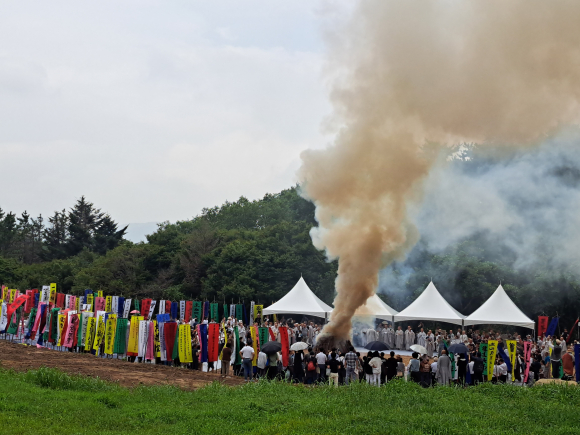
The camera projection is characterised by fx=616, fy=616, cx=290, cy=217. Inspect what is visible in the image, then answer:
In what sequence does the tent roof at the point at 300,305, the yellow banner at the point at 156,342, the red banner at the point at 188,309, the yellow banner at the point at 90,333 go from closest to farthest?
the yellow banner at the point at 156,342 → the yellow banner at the point at 90,333 → the tent roof at the point at 300,305 → the red banner at the point at 188,309

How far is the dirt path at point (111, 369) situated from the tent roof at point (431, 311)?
44.5 feet

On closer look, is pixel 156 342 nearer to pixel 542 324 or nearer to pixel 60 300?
pixel 60 300

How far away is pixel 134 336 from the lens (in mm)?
24281

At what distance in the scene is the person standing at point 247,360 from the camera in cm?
2028

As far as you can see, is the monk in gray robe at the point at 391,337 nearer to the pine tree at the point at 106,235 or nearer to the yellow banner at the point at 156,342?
the yellow banner at the point at 156,342

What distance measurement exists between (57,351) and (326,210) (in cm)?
1328

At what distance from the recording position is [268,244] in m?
47.7

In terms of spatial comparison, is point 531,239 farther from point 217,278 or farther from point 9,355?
point 9,355

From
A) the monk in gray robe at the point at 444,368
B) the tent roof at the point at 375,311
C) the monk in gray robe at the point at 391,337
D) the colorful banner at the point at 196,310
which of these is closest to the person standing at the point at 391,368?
the monk in gray robe at the point at 444,368

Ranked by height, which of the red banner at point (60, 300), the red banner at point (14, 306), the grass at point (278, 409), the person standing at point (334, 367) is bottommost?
the grass at point (278, 409)

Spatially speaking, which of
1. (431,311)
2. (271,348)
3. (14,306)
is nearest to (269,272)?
(431,311)

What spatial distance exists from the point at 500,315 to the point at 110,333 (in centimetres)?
1845

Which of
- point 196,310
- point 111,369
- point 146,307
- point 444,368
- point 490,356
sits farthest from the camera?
point 196,310

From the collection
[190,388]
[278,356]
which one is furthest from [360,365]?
[190,388]
